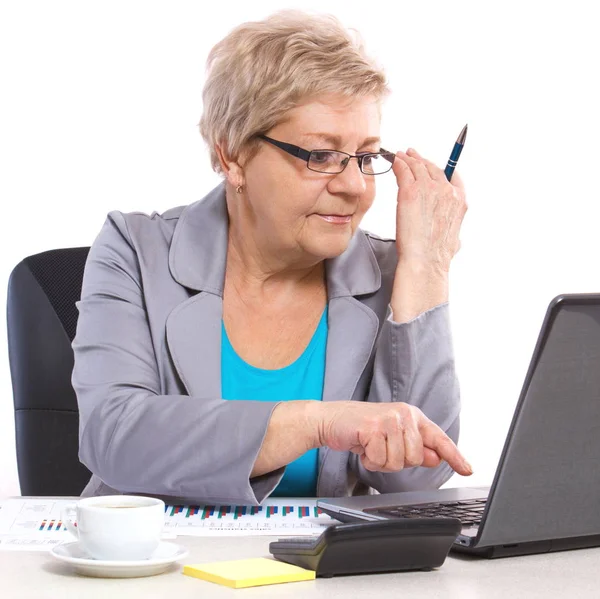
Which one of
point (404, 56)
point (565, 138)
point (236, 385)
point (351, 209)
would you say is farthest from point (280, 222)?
point (565, 138)

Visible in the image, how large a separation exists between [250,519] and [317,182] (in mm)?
631

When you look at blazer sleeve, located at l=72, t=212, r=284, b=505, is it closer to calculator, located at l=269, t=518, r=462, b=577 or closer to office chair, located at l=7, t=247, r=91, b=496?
office chair, located at l=7, t=247, r=91, b=496

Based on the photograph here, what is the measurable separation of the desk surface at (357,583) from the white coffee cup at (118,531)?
0.03m

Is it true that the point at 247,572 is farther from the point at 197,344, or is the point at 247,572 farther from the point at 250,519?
the point at 197,344

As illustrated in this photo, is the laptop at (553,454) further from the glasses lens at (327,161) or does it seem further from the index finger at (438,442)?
the glasses lens at (327,161)

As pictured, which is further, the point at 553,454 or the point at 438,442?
the point at 438,442

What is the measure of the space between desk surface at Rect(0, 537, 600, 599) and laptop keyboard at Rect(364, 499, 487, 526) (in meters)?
0.11

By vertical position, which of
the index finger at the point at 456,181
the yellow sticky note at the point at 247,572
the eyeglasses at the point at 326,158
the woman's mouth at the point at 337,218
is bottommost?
the yellow sticky note at the point at 247,572

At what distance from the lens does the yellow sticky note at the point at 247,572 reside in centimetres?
94

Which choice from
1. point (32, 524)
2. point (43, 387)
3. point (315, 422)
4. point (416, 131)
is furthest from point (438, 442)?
point (416, 131)

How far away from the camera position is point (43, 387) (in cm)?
194

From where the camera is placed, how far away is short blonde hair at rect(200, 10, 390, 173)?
170 centimetres

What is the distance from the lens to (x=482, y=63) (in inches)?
134

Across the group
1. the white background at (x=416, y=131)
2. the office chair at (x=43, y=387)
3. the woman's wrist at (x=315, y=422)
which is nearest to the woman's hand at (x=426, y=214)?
the woman's wrist at (x=315, y=422)
